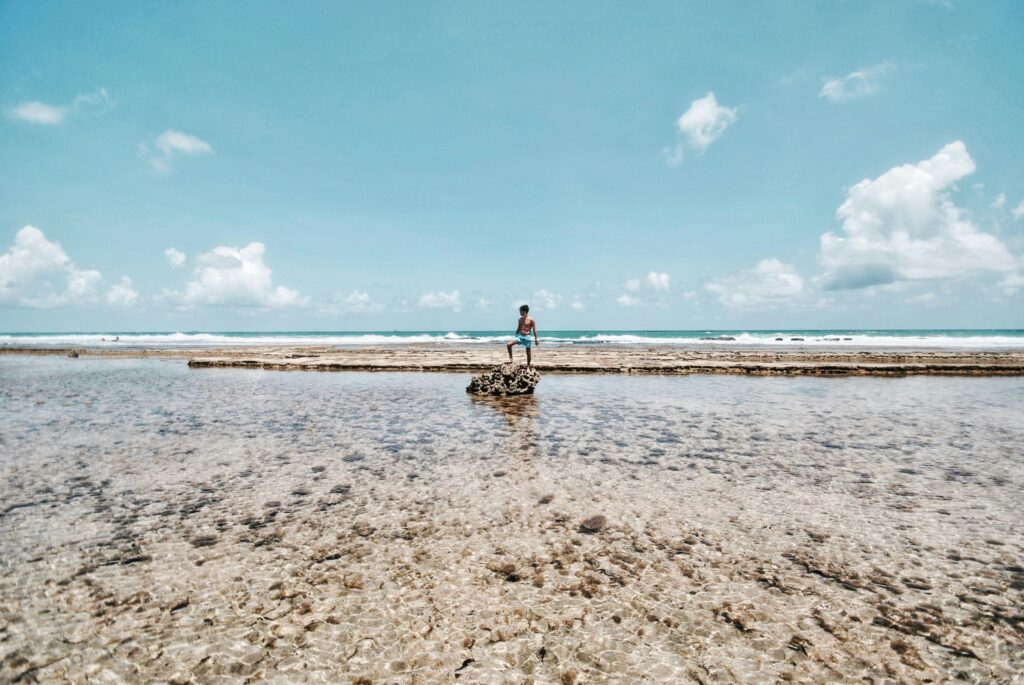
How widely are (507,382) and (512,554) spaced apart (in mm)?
11862

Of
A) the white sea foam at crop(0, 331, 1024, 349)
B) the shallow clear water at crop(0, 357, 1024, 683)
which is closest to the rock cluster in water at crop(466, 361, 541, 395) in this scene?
the shallow clear water at crop(0, 357, 1024, 683)

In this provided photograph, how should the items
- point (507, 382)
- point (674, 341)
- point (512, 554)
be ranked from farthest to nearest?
1. point (674, 341)
2. point (507, 382)
3. point (512, 554)

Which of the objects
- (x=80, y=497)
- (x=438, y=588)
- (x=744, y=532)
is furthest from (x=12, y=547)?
(x=744, y=532)

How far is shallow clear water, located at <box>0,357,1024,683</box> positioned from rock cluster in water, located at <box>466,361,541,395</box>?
5.67 meters

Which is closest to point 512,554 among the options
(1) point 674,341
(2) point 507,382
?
(2) point 507,382

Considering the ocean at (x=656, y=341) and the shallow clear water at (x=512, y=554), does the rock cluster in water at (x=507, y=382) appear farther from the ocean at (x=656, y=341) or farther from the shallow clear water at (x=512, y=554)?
the ocean at (x=656, y=341)

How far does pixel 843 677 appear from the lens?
323cm

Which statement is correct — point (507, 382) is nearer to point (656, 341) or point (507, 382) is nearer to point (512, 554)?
point (512, 554)

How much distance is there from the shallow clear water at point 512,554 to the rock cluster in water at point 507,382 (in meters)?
5.67

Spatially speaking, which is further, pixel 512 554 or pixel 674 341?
pixel 674 341

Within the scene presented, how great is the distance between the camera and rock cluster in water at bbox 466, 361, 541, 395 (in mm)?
16672

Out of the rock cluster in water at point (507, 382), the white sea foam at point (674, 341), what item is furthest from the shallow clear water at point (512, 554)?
the white sea foam at point (674, 341)

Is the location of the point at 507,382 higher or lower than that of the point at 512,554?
higher

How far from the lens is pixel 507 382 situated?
55.1ft
